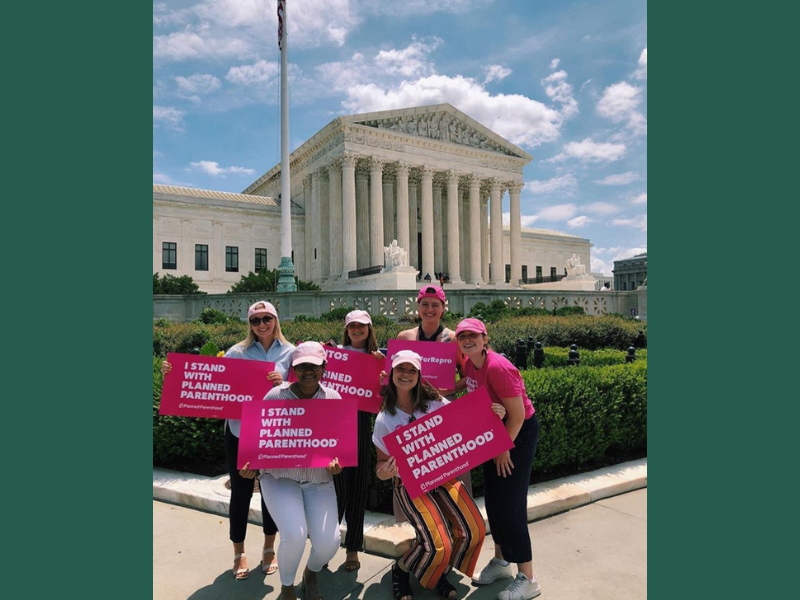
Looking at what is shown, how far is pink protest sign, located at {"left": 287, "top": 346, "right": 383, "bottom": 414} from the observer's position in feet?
17.0

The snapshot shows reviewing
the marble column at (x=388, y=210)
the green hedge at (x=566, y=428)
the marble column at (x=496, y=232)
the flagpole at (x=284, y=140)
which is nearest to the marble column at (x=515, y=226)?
the marble column at (x=496, y=232)

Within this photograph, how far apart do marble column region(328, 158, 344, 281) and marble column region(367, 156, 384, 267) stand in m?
3.19

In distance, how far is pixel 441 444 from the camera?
14.6ft

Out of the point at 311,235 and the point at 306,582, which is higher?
the point at 311,235

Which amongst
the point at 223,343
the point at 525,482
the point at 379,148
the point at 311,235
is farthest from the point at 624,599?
the point at 311,235

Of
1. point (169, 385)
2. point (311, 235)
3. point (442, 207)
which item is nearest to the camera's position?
point (169, 385)

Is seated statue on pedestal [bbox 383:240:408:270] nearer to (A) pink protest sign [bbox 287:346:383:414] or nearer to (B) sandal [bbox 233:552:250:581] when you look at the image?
(A) pink protest sign [bbox 287:346:383:414]

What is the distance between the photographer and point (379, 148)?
49719 mm

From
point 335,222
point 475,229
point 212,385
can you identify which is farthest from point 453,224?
point 212,385

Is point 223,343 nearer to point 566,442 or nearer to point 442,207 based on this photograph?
point 566,442

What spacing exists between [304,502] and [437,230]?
5532cm

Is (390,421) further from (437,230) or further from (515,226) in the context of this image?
(515,226)

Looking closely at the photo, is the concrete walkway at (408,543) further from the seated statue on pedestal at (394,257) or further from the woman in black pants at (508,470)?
the seated statue on pedestal at (394,257)

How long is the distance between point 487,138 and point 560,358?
163 feet
